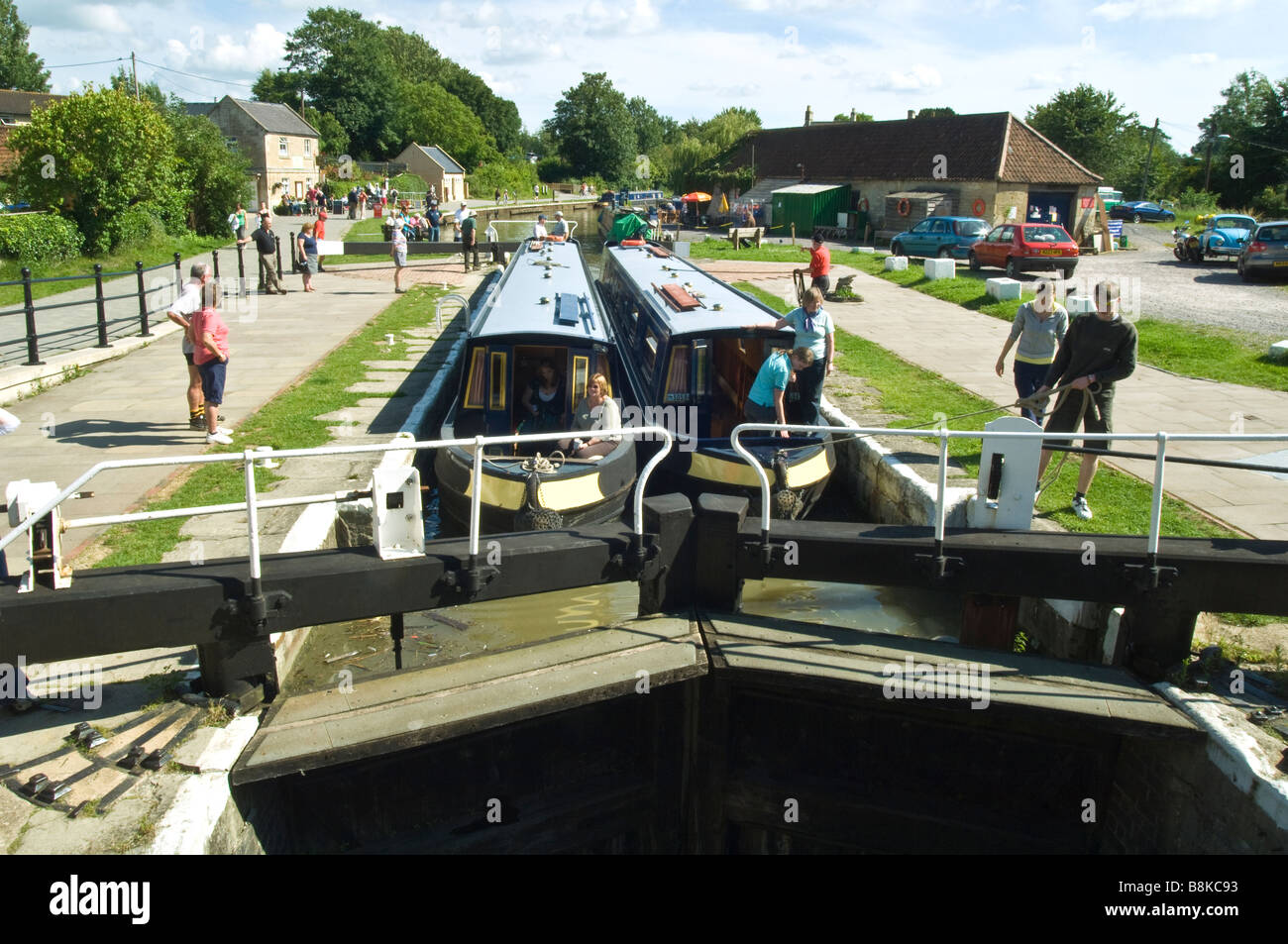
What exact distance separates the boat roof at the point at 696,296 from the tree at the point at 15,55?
8447cm

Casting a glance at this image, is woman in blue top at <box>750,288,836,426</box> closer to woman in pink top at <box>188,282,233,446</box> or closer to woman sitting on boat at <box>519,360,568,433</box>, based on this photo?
woman sitting on boat at <box>519,360,568,433</box>

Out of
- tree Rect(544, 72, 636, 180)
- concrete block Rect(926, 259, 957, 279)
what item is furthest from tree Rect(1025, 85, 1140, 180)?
tree Rect(544, 72, 636, 180)

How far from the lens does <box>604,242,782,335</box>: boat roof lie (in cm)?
925

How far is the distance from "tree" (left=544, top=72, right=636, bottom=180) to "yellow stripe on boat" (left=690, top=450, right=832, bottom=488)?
90223 mm

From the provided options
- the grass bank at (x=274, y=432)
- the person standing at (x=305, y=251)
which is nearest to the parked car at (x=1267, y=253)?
the grass bank at (x=274, y=432)

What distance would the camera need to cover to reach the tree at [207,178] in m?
31.2

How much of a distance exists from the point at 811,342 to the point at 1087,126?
156ft

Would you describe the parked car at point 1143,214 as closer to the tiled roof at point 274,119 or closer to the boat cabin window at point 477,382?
the boat cabin window at point 477,382

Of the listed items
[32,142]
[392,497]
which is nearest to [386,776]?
[392,497]

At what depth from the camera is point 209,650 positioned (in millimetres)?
4797

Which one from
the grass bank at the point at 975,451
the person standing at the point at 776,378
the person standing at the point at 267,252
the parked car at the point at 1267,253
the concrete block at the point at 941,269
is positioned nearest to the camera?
the grass bank at the point at 975,451

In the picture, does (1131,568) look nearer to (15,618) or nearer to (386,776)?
(386,776)

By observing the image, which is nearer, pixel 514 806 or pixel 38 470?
pixel 514 806
